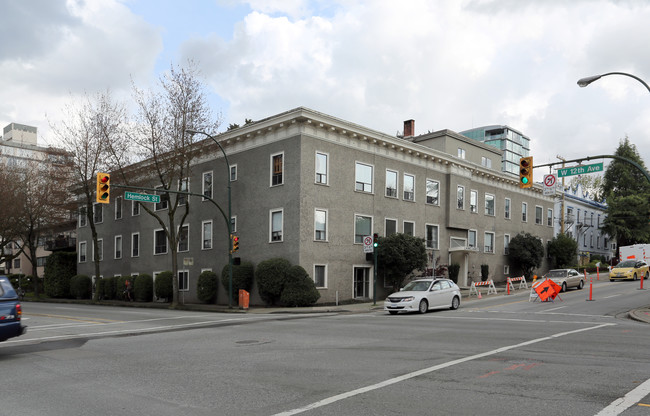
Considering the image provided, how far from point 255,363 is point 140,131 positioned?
26574mm

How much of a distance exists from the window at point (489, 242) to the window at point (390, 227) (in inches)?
478

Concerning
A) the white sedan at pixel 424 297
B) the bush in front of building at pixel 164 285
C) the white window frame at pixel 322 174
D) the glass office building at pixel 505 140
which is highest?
the glass office building at pixel 505 140

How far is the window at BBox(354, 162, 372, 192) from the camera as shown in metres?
34.0

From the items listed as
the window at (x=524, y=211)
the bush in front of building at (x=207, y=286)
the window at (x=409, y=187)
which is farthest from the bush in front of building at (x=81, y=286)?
the window at (x=524, y=211)

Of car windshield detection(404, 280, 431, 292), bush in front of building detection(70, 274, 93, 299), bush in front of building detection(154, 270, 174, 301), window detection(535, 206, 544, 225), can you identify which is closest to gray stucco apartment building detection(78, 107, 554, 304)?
bush in front of building detection(154, 270, 174, 301)

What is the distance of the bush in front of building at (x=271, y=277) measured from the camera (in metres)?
29.7

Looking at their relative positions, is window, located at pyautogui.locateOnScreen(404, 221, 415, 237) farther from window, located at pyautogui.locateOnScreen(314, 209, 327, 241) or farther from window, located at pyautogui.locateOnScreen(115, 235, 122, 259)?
window, located at pyautogui.locateOnScreen(115, 235, 122, 259)

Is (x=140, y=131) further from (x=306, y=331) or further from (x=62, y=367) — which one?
(x=62, y=367)

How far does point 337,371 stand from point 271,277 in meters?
20.9

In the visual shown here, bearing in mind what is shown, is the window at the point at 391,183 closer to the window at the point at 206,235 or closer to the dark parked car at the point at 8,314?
the window at the point at 206,235

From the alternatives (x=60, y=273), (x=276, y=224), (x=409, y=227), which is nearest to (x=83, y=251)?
(x=60, y=273)

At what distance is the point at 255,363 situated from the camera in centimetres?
1033

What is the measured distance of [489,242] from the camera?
45.3m

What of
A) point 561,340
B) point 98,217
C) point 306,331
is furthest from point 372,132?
point 98,217
